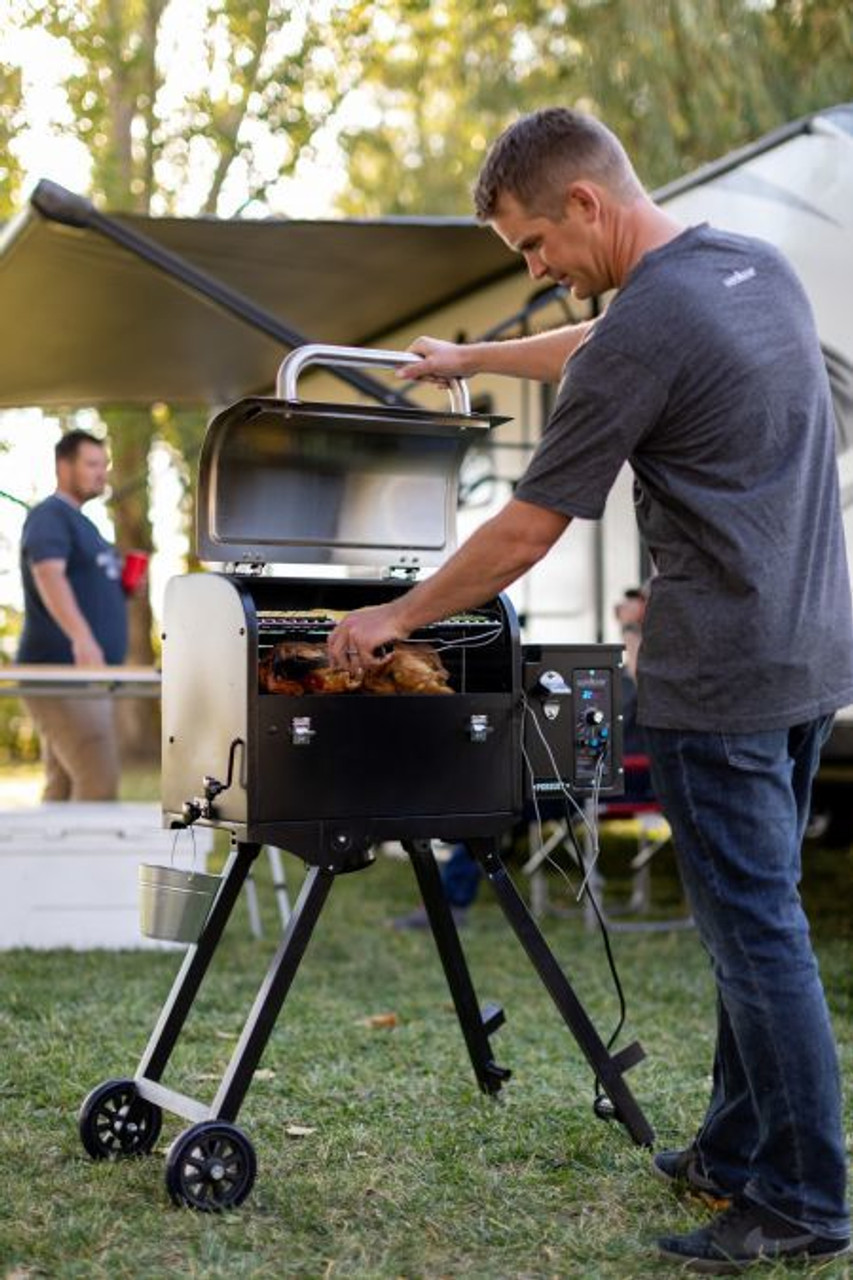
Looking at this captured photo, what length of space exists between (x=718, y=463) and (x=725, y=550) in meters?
0.14

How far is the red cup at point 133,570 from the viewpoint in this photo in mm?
7500

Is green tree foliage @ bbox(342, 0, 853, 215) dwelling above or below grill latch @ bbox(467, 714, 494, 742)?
above

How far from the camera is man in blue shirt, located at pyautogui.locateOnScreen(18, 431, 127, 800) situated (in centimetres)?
657

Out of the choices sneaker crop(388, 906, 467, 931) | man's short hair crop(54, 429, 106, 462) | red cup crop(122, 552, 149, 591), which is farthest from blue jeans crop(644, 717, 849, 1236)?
red cup crop(122, 552, 149, 591)

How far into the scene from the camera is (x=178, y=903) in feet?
10.7

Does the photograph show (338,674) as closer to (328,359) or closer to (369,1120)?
(328,359)

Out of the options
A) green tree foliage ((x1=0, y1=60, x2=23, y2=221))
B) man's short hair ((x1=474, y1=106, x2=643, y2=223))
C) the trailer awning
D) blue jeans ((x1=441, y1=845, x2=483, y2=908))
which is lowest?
blue jeans ((x1=441, y1=845, x2=483, y2=908))

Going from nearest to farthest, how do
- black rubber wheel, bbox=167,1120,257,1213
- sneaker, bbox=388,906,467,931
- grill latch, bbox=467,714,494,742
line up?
black rubber wheel, bbox=167,1120,257,1213 → grill latch, bbox=467,714,494,742 → sneaker, bbox=388,906,467,931

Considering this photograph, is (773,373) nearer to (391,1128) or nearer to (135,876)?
(391,1128)

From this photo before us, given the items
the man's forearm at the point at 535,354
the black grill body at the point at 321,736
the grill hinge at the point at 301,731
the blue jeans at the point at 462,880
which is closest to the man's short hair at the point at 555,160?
the man's forearm at the point at 535,354

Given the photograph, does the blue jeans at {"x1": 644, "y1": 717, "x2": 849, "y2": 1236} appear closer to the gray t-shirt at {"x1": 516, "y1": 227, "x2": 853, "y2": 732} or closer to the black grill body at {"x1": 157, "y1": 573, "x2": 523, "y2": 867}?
the gray t-shirt at {"x1": 516, "y1": 227, "x2": 853, "y2": 732}

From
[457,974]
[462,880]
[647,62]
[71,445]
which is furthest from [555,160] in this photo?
[647,62]

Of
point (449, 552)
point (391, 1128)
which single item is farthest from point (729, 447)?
point (391, 1128)

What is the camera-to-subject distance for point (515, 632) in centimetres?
331
